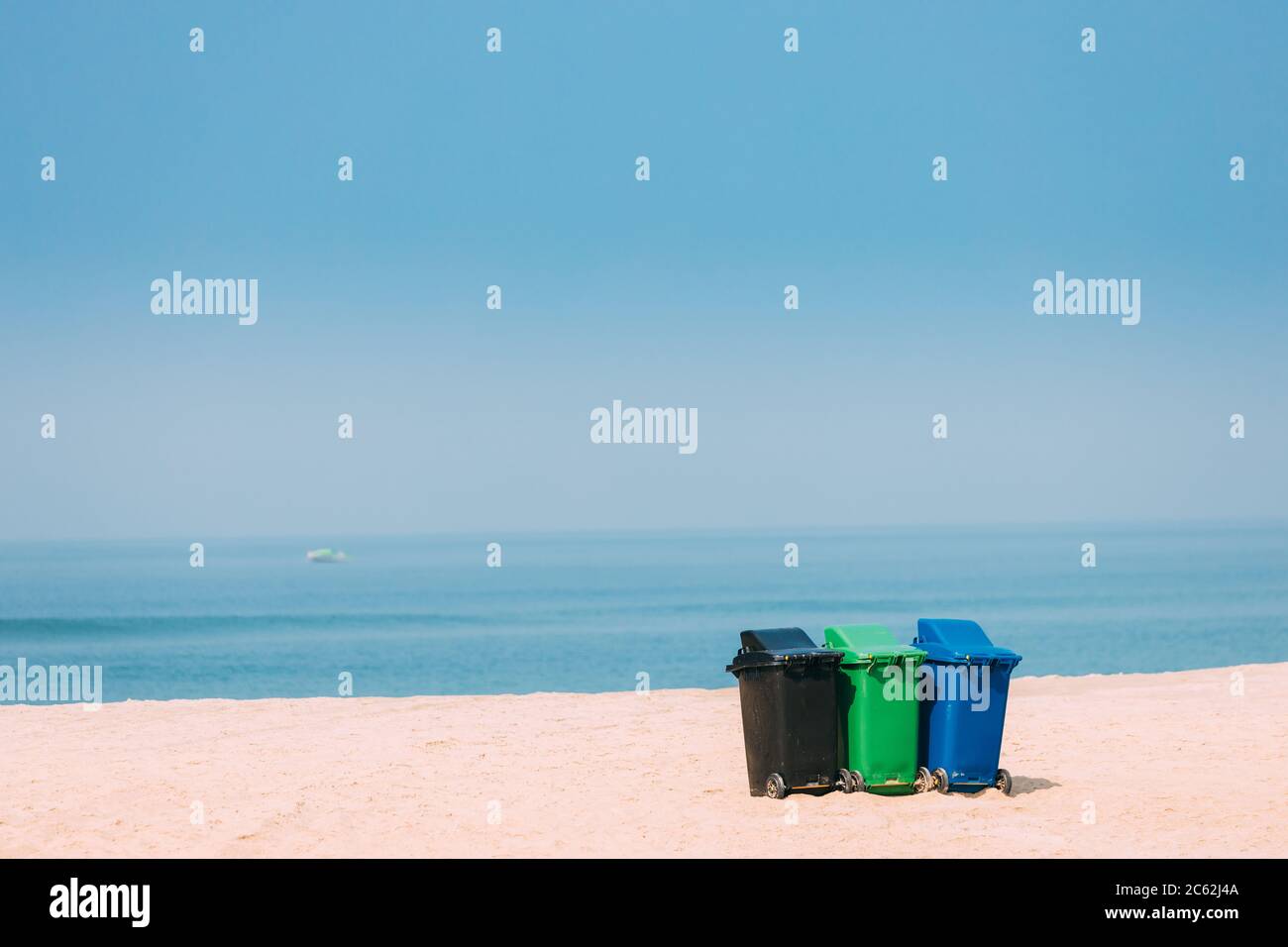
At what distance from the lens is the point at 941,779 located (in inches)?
A: 379

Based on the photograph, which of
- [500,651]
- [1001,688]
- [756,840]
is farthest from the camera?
[500,651]

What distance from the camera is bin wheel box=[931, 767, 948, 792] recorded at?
9594 mm

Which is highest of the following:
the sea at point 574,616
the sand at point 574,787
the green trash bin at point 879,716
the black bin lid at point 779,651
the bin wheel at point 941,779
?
the black bin lid at point 779,651

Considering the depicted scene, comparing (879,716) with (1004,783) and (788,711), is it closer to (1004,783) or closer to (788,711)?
(788,711)

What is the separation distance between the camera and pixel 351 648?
4956 centimetres

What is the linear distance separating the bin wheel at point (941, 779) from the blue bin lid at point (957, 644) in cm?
79

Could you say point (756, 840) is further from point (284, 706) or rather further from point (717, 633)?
point (717, 633)

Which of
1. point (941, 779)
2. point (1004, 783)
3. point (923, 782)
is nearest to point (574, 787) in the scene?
point (923, 782)

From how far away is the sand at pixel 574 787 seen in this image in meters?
8.63

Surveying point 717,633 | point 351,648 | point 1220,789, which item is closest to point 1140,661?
point 717,633

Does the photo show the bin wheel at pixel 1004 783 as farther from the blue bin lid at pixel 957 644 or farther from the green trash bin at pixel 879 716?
the blue bin lid at pixel 957 644

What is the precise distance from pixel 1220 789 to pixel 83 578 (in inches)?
3756

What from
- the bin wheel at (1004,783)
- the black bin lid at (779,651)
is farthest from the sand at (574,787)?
the black bin lid at (779,651)

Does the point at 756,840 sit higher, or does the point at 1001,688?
the point at 1001,688
